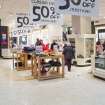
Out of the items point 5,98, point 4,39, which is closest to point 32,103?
point 5,98

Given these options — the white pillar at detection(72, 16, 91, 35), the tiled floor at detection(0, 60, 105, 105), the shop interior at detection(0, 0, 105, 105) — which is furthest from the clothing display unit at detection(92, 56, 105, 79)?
the white pillar at detection(72, 16, 91, 35)

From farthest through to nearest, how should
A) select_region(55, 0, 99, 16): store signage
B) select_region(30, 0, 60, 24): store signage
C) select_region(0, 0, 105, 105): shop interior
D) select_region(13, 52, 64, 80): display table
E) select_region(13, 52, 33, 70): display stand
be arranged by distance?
select_region(13, 52, 33, 70): display stand < select_region(13, 52, 64, 80): display table < select_region(30, 0, 60, 24): store signage < select_region(0, 0, 105, 105): shop interior < select_region(55, 0, 99, 16): store signage

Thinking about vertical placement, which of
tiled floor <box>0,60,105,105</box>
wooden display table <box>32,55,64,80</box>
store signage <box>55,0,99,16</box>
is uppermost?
store signage <box>55,0,99,16</box>

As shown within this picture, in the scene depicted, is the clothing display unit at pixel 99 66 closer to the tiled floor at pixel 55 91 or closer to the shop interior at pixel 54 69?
the shop interior at pixel 54 69

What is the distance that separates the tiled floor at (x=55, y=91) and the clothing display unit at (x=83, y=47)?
9.76 feet

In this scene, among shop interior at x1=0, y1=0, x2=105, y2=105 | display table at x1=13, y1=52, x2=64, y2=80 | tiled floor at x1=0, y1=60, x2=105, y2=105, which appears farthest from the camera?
display table at x1=13, y1=52, x2=64, y2=80

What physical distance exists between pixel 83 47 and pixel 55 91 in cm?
554

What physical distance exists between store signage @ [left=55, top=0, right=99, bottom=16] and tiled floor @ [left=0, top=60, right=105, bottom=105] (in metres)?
2.18

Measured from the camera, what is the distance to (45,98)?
6.14m

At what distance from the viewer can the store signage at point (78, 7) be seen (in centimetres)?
568

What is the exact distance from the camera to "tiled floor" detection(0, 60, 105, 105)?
5863mm

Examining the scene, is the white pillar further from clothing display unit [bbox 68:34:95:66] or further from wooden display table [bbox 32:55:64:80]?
wooden display table [bbox 32:55:64:80]

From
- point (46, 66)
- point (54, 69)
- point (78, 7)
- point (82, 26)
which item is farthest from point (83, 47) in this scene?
point (78, 7)

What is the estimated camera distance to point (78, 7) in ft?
19.2
